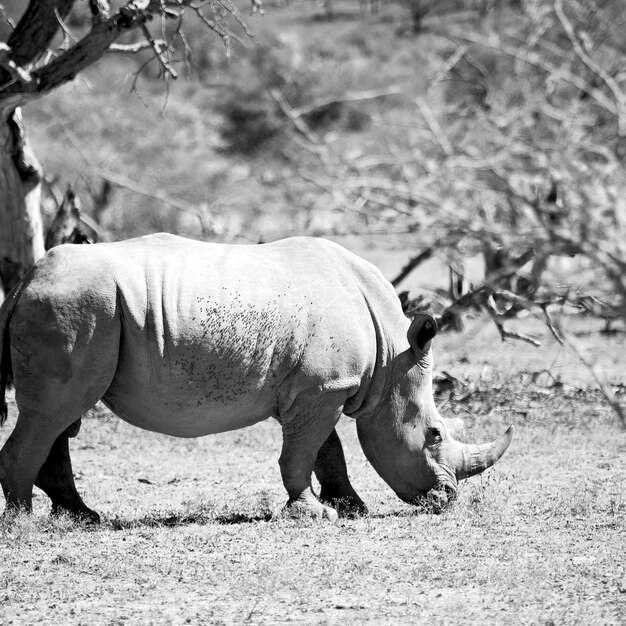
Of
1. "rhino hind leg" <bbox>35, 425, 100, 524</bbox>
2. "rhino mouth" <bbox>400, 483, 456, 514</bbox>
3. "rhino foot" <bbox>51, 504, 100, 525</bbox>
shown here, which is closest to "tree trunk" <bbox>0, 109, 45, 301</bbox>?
"rhino hind leg" <bbox>35, 425, 100, 524</bbox>

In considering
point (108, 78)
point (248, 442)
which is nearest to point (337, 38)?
point (108, 78)

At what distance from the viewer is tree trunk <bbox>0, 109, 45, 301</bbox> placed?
1048 cm

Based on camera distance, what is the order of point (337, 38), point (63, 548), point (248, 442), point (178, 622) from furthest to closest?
point (337, 38) → point (248, 442) → point (63, 548) → point (178, 622)

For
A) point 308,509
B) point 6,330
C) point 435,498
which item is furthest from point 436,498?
point 6,330

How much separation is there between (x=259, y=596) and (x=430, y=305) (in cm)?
606

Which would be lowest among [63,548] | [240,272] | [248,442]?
[248,442]

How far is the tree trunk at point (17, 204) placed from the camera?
1048 centimetres

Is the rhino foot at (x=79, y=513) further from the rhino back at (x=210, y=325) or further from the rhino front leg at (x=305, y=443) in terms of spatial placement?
the rhino front leg at (x=305, y=443)

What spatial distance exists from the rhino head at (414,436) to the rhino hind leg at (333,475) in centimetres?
23

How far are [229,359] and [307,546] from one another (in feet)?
3.78

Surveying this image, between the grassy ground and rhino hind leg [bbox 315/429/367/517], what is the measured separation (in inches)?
7.8

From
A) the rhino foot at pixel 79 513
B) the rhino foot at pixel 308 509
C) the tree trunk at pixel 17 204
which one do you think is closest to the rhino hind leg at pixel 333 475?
the rhino foot at pixel 308 509

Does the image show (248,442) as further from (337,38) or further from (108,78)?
(337,38)

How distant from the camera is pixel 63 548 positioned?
6531 millimetres
